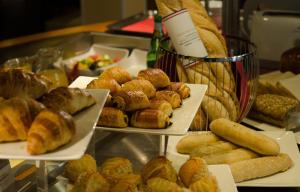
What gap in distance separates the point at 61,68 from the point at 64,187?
3.10 ft

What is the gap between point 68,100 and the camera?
68 cm

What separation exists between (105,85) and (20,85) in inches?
7.5

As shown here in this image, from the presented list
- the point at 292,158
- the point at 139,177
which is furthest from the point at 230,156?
the point at 139,177

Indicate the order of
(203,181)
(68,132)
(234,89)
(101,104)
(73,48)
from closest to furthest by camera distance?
(68,132) < (101,104) < (203,181) < (234,89) < (73,48)

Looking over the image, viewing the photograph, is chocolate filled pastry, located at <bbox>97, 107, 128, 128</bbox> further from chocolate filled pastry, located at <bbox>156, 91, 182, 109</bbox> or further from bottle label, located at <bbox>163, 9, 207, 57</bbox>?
bottle label, located at <bbox>163, 9, 207, 57</bbox>

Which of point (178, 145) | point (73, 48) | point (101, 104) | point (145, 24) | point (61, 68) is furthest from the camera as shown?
point (145, 24)

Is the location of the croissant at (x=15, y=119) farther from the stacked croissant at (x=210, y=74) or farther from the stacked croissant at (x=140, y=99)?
the stacked croissant at (x=210, y=74)

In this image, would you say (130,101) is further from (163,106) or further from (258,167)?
(258,167)

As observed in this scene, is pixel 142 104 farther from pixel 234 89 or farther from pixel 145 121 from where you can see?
pixel 234 89

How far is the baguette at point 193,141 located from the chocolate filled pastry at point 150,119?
0.30m

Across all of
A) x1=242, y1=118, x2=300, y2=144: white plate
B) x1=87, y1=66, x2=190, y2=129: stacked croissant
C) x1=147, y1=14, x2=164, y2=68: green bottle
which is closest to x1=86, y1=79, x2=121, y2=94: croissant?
x1=87, y1=66, x2=190, y2=129: stacked croissant

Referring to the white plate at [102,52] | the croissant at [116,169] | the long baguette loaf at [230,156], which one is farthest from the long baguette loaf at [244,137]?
the white plate at [102,52]

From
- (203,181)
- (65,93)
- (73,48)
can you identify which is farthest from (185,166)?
(73,48)

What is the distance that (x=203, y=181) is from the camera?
0.84 meters
